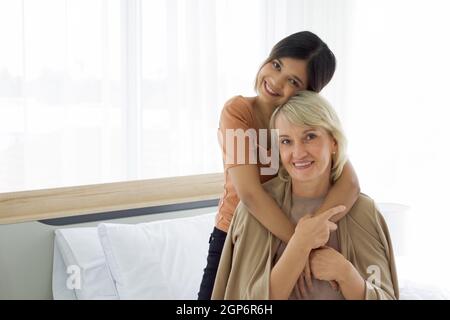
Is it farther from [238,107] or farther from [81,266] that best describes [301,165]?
[81,266]

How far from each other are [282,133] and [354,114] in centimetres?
186

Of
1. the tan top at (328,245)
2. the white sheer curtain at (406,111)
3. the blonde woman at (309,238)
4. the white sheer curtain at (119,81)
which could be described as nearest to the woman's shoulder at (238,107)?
the blonde woman at (309,238)

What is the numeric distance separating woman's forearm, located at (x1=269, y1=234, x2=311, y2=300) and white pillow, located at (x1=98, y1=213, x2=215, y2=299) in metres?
0.79

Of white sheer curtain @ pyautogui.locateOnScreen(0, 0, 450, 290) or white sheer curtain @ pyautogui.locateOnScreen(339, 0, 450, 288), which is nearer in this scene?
white sheer curtain @ pyautogui.locateOnScreen(0, 0, 450, 290)

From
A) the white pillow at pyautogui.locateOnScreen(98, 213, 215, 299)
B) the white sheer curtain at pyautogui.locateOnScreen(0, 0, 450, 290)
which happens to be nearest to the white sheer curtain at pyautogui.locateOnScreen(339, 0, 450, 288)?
the white sheer curtain at pyautogui.locateOnScreen(0, 0, 450, 290)

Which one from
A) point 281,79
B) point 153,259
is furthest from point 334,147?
point 153,259

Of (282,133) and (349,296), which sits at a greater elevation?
(282,133)

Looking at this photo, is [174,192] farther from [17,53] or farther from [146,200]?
[17,53]

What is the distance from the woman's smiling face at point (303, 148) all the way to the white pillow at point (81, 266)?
909 mm

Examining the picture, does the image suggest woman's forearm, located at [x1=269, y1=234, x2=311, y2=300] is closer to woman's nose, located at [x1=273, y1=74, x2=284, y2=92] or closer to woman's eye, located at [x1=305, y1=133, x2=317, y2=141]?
woman's eye, located at [x1=305, y1=133, x2=317, y2=141]

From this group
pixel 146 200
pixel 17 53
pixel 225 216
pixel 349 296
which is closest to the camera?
pixel 349 296

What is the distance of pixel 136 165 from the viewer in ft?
7.54

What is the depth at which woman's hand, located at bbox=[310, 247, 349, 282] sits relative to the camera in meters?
1.16
